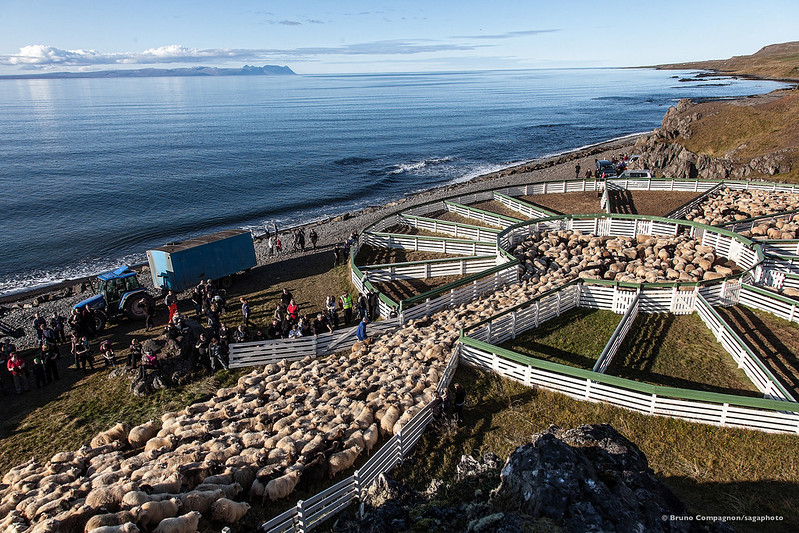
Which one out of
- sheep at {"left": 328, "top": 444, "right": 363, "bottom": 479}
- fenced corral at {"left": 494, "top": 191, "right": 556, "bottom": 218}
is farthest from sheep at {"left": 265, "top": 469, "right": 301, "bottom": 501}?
fenced corral at {"left": 494, "top": 191, "right": 556, "bottom": 218}

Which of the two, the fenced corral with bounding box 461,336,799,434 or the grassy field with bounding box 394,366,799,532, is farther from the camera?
the fenced corral with bounding box 461,336,799,434

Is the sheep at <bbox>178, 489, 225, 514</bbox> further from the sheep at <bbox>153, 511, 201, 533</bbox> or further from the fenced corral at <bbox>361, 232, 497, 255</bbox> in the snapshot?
the fenced corral at <bbox>361, 232, 497, 255</bbox>

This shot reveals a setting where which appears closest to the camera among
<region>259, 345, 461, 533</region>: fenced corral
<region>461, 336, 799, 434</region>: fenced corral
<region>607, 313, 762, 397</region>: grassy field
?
<region>259, 345, 461, 533</region>: fenced corral

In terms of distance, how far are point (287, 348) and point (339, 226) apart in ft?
96.2

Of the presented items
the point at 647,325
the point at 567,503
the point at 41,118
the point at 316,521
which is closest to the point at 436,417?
the point at 316,521

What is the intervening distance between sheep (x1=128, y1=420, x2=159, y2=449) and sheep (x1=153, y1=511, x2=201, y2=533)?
4858mm

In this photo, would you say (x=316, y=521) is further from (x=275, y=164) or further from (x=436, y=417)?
(x=275, y=164)

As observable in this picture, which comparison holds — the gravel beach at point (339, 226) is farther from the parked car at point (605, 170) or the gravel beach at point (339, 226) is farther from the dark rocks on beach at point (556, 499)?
the dark rocks on beach at point (556, 499)

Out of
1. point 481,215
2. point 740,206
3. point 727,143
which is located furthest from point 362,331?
point 727,143

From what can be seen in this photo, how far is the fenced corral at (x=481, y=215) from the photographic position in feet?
110

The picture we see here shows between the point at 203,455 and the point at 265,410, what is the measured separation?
276 centimetres

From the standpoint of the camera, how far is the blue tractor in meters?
24.0

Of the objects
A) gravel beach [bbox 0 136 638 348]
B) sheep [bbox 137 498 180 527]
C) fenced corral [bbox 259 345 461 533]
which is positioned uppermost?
sheep [bbox 137 498 180 527]

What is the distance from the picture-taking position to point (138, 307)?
2430 cm
